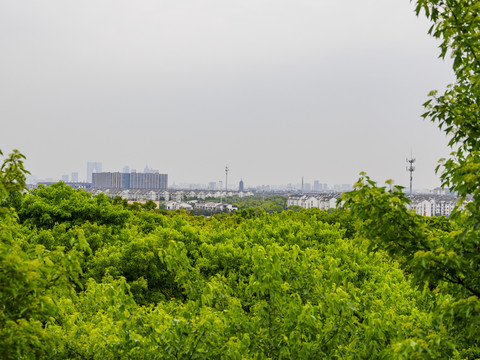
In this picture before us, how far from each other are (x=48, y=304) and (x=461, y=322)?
392 centimetres

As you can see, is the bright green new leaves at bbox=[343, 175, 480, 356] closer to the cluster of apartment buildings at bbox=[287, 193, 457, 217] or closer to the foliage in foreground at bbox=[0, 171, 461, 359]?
the foliage in foreground at bbox=[0, 171, 461, 359]

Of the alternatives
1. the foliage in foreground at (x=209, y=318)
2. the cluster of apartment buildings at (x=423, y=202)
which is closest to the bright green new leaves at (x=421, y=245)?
the foliage in foreground at (x=209, y=318)

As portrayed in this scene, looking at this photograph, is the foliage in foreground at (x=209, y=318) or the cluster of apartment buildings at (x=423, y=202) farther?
the cluster of apartment buildings at (x=423, y=202)

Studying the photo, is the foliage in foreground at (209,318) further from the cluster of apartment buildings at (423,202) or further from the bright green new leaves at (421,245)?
the cluster of apartment buildings at (423,202)

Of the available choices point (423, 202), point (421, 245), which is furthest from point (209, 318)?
point (423, 202)

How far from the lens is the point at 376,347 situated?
462 centimetres

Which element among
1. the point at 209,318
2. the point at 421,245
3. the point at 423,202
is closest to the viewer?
the point at 421,245

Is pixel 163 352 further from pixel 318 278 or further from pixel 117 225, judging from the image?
pixel 117 225

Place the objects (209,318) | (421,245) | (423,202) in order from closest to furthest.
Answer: (421,245) < (209,318) < (423,202)

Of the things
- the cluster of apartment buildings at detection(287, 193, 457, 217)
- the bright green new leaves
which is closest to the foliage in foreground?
the bright green new leaves

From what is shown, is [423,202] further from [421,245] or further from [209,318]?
[209,318]

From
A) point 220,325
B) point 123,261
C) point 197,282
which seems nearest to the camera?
point 220,325

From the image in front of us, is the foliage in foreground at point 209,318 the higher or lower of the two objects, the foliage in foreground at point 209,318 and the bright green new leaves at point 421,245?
the lower

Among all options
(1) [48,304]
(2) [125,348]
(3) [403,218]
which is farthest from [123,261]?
(3) [403,218]
